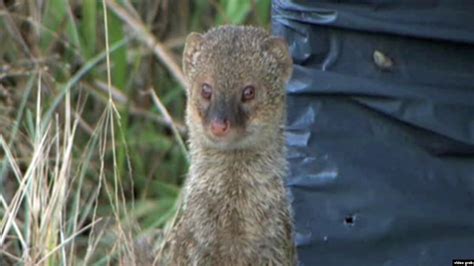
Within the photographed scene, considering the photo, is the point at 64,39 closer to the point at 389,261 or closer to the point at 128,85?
the point at 128,85

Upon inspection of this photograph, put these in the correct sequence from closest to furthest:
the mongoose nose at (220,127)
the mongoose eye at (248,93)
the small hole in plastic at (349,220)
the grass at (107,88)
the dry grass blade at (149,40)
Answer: the mongoose nose at (220,127)
the mongoose eye at (248,93)
the small hole in plastic at (349,220)
the grass at (107,88)
the dry grass blade at (149,40)

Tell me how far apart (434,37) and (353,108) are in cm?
26

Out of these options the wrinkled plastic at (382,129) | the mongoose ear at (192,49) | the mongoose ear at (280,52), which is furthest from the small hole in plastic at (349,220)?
the mongoose ear at (192,49)

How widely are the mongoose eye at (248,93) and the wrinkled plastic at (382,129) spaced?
0.45 metres

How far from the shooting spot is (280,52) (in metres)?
3.28

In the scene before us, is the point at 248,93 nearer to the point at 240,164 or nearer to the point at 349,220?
the point at 240,164

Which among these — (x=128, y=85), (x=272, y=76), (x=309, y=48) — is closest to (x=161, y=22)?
(x=128, y=85)

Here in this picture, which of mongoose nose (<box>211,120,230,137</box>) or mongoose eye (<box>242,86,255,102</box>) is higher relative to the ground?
mongoose eye (<box>242,86,255,102</box>)

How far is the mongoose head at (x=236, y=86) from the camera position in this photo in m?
3.13

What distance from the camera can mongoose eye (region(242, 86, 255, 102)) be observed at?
3.17 meters

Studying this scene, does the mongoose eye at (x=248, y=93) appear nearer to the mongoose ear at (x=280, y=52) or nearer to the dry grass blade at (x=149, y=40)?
the mongoose ear at (x=280, y=52)

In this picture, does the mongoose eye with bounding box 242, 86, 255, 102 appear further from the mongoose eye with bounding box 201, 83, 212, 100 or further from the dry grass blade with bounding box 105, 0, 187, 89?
the dry grass blade with bounding box 105, 0, 187, 89

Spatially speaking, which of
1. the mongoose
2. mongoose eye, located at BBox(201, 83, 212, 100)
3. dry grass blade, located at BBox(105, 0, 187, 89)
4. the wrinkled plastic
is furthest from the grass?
mongoose eye, located at BBox(201, 83, 212, 100)

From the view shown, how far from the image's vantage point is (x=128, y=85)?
15.6 ft
